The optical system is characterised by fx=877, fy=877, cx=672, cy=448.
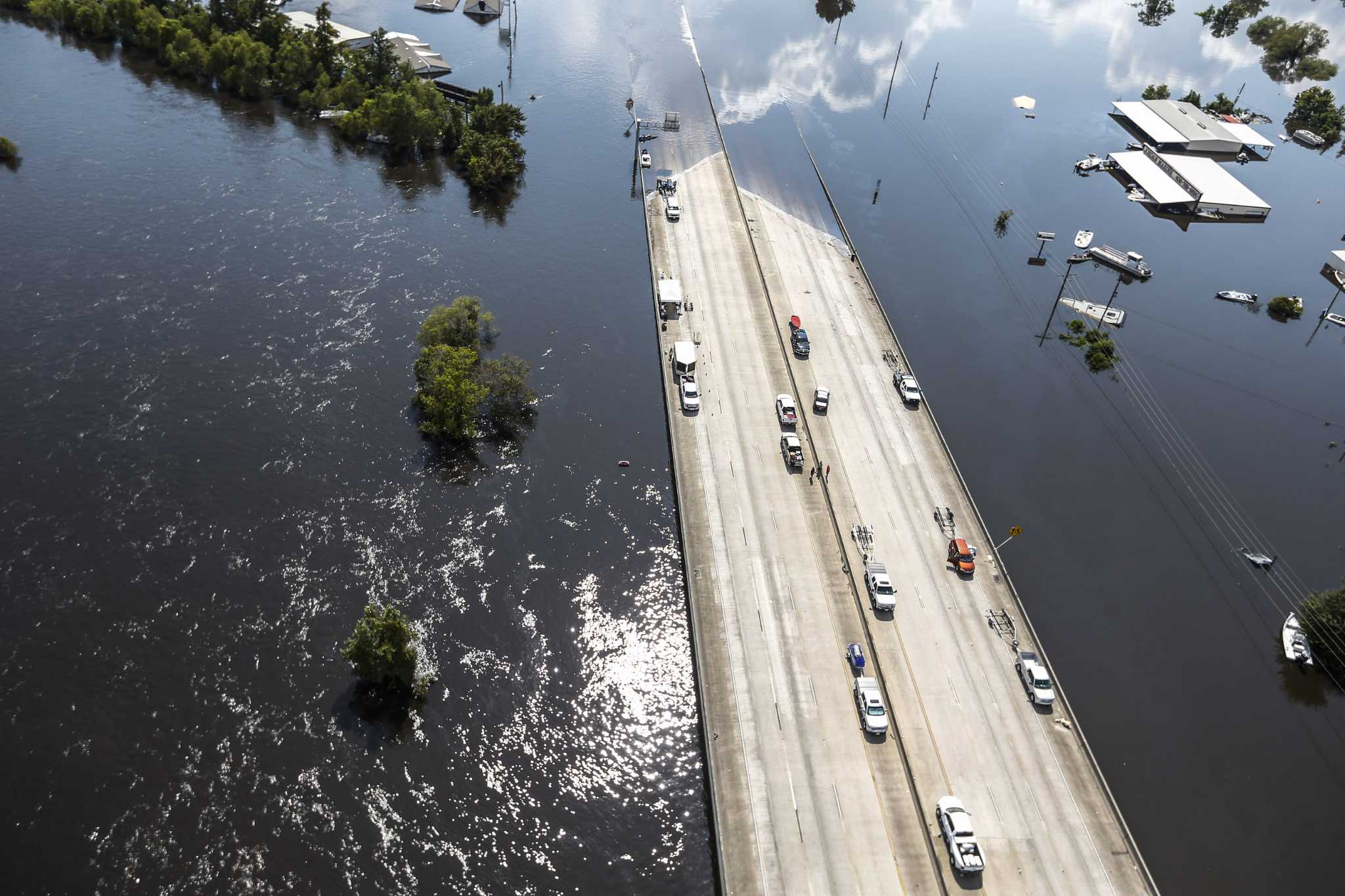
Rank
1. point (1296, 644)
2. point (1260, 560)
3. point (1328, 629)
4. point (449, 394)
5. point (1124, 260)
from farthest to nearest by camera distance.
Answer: point (1124, 260) < point (449, 394) < point (1260, 560) < point (1296, 644) < point (1328, 629)

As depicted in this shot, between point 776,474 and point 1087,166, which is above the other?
point 1087,166

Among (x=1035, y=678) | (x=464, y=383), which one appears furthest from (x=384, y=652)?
(x=1035, y=678)

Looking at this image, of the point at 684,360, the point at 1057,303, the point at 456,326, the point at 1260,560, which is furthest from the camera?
the point at 1057,303

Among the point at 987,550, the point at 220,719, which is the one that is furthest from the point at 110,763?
the point at 987,550

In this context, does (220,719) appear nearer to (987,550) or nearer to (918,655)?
(918,655)

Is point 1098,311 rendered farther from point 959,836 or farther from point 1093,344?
point 959,836

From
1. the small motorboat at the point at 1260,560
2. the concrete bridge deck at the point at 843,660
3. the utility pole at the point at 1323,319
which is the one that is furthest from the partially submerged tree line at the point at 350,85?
the utility pole at the point at 1323,319
